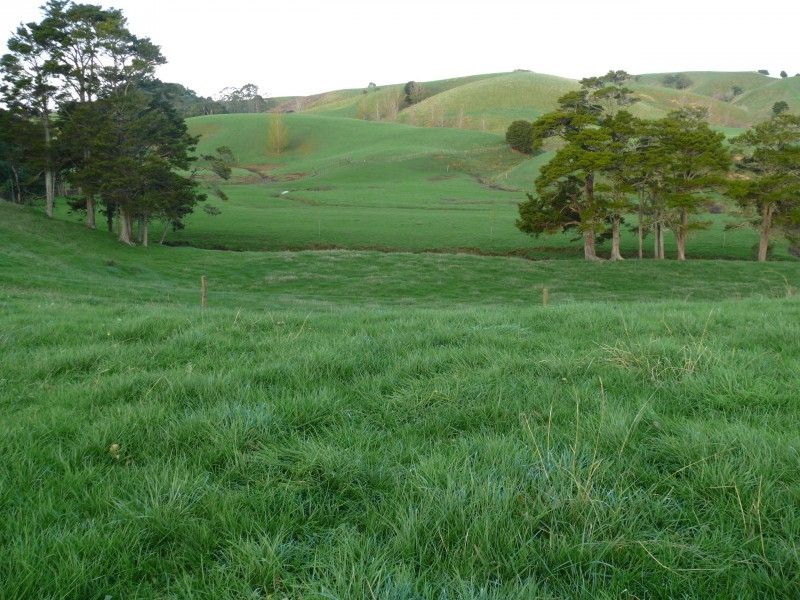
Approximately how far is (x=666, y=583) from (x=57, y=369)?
17.9ft

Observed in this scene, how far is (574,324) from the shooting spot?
7328mm

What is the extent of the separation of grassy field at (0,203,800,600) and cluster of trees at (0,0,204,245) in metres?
42.7

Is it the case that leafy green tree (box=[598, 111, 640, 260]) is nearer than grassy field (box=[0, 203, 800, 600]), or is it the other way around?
grassy field (box=[0, 203, 800, 600])

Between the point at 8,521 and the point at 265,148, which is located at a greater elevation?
the point at 265,148

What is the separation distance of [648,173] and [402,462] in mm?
48211

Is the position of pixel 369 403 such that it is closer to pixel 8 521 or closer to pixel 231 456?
pixel 231 456

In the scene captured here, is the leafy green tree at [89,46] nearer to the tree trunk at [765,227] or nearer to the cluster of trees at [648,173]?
the cluster of trees at [648,173]

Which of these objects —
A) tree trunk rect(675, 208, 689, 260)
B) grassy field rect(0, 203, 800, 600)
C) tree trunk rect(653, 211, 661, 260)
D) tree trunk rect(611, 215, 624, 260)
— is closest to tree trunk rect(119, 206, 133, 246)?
tree trunk rect(611, 215, 624, 260)

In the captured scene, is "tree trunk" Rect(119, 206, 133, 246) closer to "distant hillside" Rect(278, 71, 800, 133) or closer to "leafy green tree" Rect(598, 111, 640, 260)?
"leafy green tree" Rect(598, 111, 640, 260)

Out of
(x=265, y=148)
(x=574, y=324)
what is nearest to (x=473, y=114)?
(x=265, y=148)

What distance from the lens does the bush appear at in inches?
4200

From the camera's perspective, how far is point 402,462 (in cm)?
335

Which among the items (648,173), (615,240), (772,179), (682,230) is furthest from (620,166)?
(772,179)

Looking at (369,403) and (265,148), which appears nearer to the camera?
(369,403)
